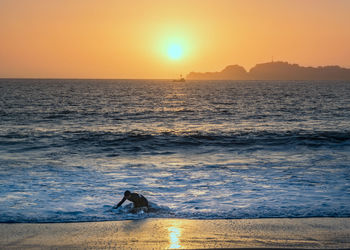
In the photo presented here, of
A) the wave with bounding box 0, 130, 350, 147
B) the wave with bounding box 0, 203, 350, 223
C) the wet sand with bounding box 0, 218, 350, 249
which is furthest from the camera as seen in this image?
the wave with bounding box 0, 130, 350, 147

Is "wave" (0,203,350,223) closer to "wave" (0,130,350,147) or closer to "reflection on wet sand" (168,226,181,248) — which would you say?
"reflection on wet sand" (168,226,181,248)

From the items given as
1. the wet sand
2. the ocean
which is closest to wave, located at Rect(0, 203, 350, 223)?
the ocean

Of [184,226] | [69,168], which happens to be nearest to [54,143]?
[69,168]

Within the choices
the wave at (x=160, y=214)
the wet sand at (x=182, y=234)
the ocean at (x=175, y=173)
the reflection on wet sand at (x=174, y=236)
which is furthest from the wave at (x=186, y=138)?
the reflection on wet sand at (x=174, y=236)

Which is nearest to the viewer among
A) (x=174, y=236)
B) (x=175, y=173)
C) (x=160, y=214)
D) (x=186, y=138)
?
(x=174, y=236)

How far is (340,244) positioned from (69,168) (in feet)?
36.2

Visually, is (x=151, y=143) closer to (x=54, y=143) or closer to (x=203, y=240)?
(x=54, y=143)

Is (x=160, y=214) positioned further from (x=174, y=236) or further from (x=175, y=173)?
(x=175, y=173)

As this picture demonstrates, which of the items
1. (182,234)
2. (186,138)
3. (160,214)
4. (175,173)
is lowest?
(186,138)

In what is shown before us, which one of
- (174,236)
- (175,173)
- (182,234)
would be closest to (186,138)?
(175,173)

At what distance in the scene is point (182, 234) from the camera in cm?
725

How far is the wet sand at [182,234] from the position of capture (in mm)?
6621

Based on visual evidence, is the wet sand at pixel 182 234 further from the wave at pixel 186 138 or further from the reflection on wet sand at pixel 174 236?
the wave at pixel 186 138

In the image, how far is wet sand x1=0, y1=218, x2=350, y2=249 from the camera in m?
6.62
